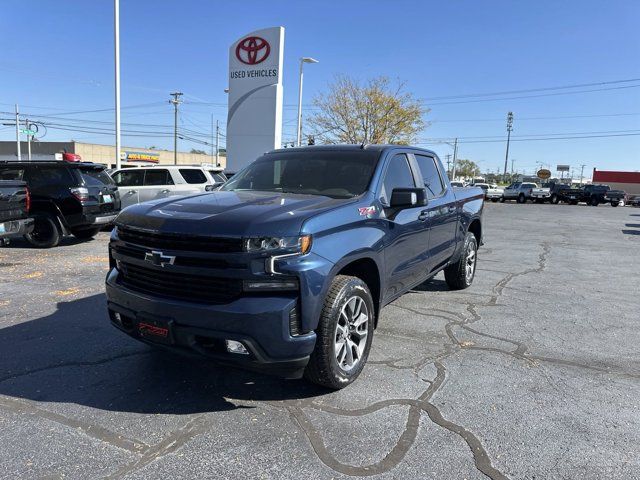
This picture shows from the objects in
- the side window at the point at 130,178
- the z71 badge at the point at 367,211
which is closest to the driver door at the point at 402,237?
the z71 badge at the point at 367,211

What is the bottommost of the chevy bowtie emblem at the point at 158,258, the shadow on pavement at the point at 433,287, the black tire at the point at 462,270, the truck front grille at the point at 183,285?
the shadow on pavement at the point at 433,287

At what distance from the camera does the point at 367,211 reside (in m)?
3.86

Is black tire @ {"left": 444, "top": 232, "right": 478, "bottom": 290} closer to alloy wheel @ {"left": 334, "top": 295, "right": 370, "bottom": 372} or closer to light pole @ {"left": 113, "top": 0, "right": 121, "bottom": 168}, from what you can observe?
alloy wheel @ {"left": 334, "top": 295, "right": 370, "bottom": 372}

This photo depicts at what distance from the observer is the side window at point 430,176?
5.36 m

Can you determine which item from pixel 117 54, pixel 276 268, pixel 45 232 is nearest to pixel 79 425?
pixel 276 268

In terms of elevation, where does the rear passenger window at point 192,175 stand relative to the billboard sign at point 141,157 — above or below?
below

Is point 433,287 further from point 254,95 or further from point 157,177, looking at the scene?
point 254,95

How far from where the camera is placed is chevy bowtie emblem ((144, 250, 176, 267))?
10.7 ft

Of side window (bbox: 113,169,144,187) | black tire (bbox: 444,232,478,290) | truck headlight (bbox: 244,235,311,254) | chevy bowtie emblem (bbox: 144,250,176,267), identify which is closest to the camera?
truck headlight (bbox: 244,235,311,254)

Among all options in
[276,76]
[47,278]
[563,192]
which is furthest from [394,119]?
[47,278]

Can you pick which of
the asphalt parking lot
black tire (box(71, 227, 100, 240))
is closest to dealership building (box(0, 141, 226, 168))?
black tire (box(71, 227, 100, 240))

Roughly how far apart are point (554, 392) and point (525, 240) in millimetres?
11132

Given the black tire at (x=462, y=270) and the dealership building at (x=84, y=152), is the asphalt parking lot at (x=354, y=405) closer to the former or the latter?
the black tire at (x=462, y=270)

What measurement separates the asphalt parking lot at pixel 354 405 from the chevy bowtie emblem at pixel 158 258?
101 cm
